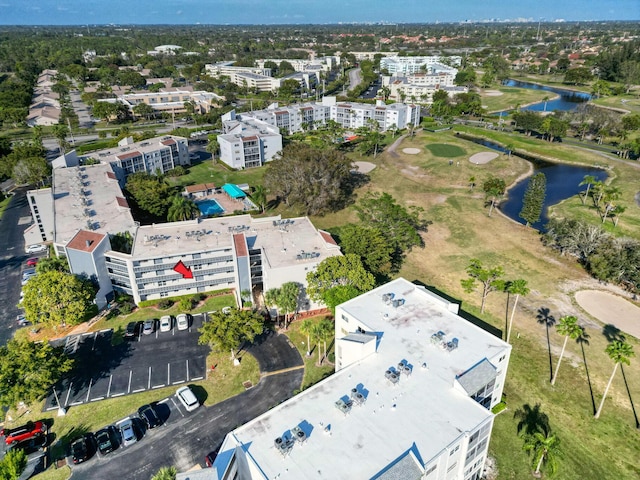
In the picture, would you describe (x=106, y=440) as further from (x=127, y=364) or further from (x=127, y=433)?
(x=127, y=364)

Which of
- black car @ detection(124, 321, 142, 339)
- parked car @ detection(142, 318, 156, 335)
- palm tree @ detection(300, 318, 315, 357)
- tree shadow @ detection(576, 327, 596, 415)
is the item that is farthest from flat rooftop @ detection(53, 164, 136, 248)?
tree shadow @ detection(576, 327, 596, 415)

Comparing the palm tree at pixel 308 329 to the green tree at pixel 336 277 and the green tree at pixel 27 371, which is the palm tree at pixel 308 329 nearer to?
the green tree at pixel 336 277

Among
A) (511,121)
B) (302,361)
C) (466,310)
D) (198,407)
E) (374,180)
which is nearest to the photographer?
(198,407)

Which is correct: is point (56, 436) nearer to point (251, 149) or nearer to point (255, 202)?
point (255, 202)

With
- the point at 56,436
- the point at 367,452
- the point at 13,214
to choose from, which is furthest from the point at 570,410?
the point at 13,214

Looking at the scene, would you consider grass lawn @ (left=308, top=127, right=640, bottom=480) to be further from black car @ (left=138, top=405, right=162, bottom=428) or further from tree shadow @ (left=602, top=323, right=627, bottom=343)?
black car @ (left=138, top=405, right=162, bottom=428)

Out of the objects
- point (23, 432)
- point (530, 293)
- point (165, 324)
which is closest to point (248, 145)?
point (165, 324)
